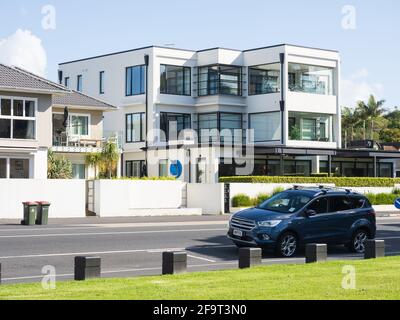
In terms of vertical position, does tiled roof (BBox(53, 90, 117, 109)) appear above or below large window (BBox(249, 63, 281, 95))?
below

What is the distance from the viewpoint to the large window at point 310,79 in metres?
54.4

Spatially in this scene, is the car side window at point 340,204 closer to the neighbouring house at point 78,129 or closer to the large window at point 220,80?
the neighbouring house at point 78,129

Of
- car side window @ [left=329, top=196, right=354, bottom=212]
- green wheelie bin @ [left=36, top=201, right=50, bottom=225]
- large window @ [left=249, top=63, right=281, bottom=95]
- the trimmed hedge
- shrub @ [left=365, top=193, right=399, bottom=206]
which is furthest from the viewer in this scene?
large window @ [left=249, top=63, right=281, bottom=95]

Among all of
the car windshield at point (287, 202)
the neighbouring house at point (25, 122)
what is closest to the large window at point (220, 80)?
the neighbouring house at point (25, 122)

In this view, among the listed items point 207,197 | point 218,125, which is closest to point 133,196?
point 207,197

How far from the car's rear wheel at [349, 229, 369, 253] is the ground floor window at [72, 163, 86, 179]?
27.9m

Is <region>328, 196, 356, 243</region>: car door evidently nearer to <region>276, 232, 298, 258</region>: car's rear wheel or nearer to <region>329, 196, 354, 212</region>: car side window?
<region>329, 196, 354, 212</region>: car side window

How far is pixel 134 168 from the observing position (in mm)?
53906

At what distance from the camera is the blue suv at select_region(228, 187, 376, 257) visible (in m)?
19.2

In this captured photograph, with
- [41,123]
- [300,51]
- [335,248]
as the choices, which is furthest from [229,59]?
[335,248]

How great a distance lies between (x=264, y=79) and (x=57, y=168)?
20.7 metres

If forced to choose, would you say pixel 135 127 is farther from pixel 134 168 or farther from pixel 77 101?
pixel 77 101

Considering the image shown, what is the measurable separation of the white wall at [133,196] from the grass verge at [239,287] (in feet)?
70.0

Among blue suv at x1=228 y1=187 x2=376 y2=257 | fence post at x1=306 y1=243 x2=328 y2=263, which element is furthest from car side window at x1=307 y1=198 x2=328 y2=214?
fence post at x1=306 y1=243 x2=328 y2=263
